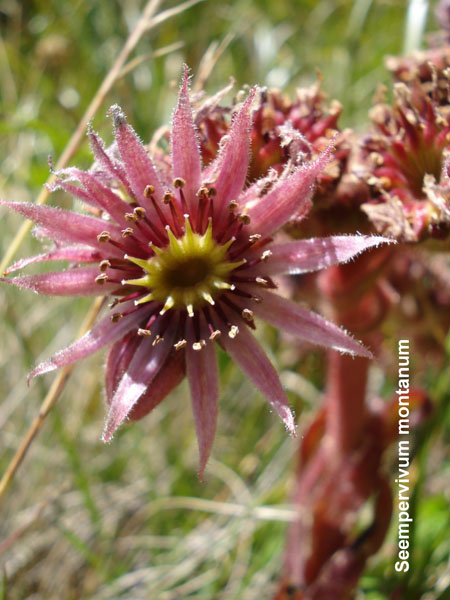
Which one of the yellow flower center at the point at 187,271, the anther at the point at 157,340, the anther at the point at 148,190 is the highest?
the anther at the point at 148,190

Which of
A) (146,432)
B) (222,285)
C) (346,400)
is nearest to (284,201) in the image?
(222,285)

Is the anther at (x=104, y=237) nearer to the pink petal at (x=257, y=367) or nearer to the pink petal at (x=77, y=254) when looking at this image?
the pink petal at (x=77, y=254)

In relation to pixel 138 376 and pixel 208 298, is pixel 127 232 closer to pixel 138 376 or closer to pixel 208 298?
pixel 208 298

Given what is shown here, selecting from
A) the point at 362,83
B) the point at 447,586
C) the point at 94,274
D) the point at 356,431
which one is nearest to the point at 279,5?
the point at 362,83

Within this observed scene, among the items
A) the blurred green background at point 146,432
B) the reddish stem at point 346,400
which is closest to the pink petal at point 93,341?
the blurred green background at point 146,432

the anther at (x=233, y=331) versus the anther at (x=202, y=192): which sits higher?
the anther at (x=202, y=192)

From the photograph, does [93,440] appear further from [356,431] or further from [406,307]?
[406,307]

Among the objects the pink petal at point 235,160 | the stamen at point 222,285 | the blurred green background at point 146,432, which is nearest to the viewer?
the pink petal at point 235,160
